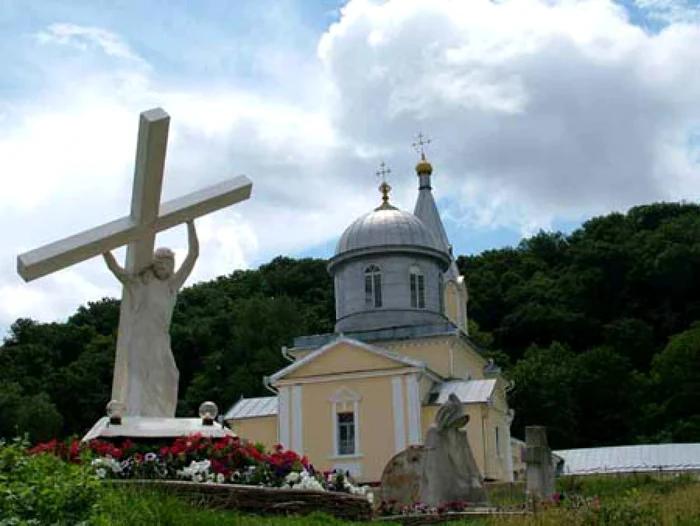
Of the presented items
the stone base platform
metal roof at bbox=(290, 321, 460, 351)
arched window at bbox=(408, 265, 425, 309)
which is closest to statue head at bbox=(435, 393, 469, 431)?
the stone base platform

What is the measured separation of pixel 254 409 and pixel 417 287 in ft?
22.0

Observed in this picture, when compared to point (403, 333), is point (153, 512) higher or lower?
lower

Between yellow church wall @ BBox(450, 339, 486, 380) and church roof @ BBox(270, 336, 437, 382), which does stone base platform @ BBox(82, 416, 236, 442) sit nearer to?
church roof @ BBox(270, 336, 437, 382)

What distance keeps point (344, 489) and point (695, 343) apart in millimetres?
42621

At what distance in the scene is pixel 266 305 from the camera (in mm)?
53031

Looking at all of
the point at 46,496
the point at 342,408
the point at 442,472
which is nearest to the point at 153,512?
the point at 46,496

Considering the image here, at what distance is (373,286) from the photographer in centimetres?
3356

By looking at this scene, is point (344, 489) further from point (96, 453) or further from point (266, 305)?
point (266, 305)

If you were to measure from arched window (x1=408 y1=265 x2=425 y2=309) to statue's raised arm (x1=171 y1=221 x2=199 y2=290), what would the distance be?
22509 millimetres

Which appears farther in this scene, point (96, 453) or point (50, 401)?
point (50, 401)

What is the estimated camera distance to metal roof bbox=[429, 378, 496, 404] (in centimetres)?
2909

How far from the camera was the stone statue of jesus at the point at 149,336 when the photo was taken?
33.1 ft

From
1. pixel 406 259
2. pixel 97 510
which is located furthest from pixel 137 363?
pixel 406 259

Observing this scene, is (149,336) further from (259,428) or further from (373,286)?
(373,286)
